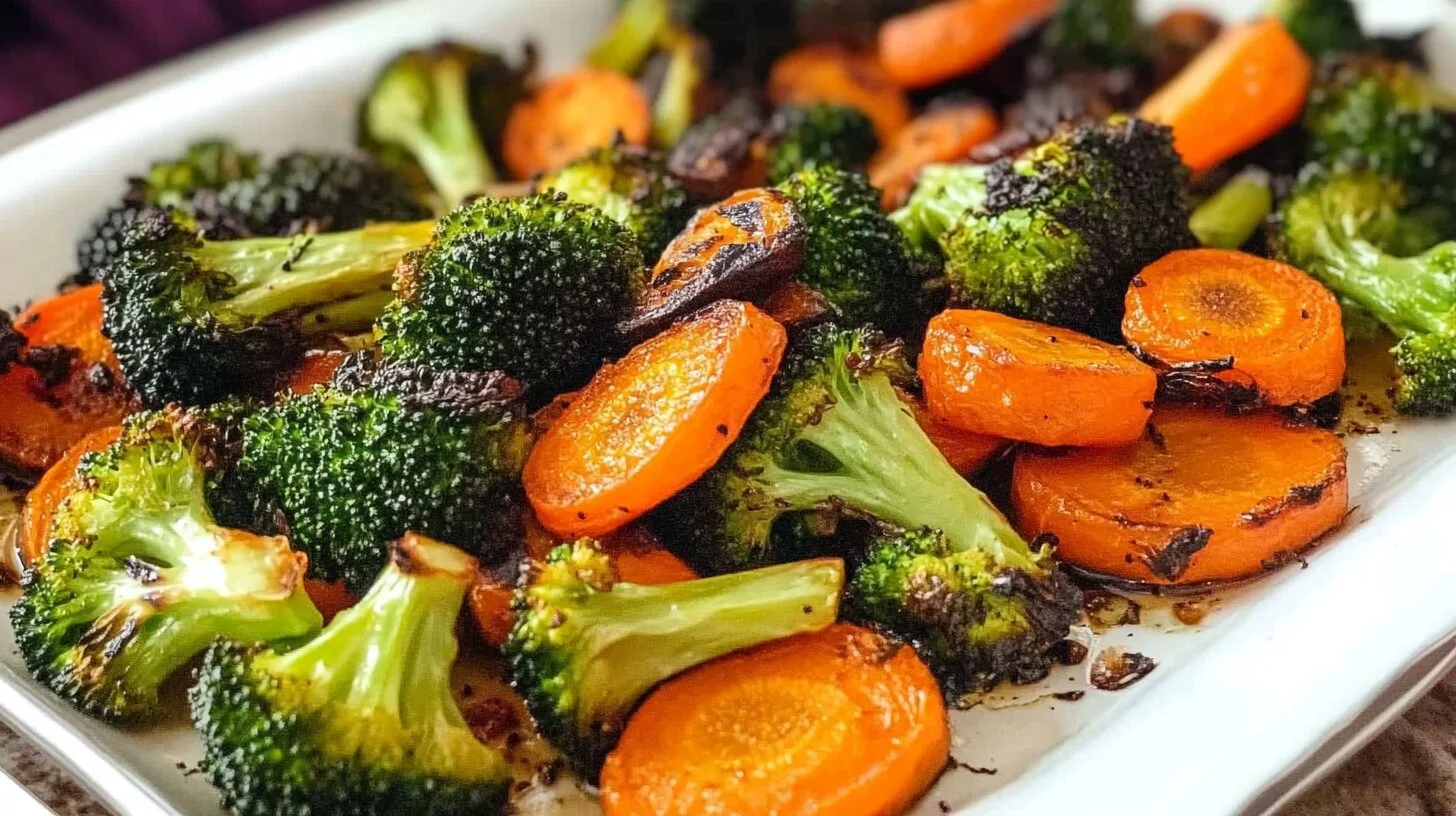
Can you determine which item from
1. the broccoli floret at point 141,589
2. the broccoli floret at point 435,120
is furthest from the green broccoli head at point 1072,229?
the broccoli floret at point 435,120

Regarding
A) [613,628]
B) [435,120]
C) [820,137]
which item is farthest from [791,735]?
[435,120]

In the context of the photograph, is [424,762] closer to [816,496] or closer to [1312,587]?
[816,496]

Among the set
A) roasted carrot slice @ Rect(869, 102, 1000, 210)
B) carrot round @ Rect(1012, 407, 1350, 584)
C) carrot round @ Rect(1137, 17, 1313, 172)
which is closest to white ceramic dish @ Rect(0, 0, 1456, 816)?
carrot round @ Rect(1012, 407, 1350, 584)

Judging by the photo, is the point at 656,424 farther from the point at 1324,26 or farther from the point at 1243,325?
the point at 1324,26

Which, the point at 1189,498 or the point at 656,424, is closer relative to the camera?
the point at 656,424

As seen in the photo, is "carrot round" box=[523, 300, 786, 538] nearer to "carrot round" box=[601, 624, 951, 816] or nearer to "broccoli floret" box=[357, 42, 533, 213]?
"carrot round" box=[601, 624, 951, 816]
